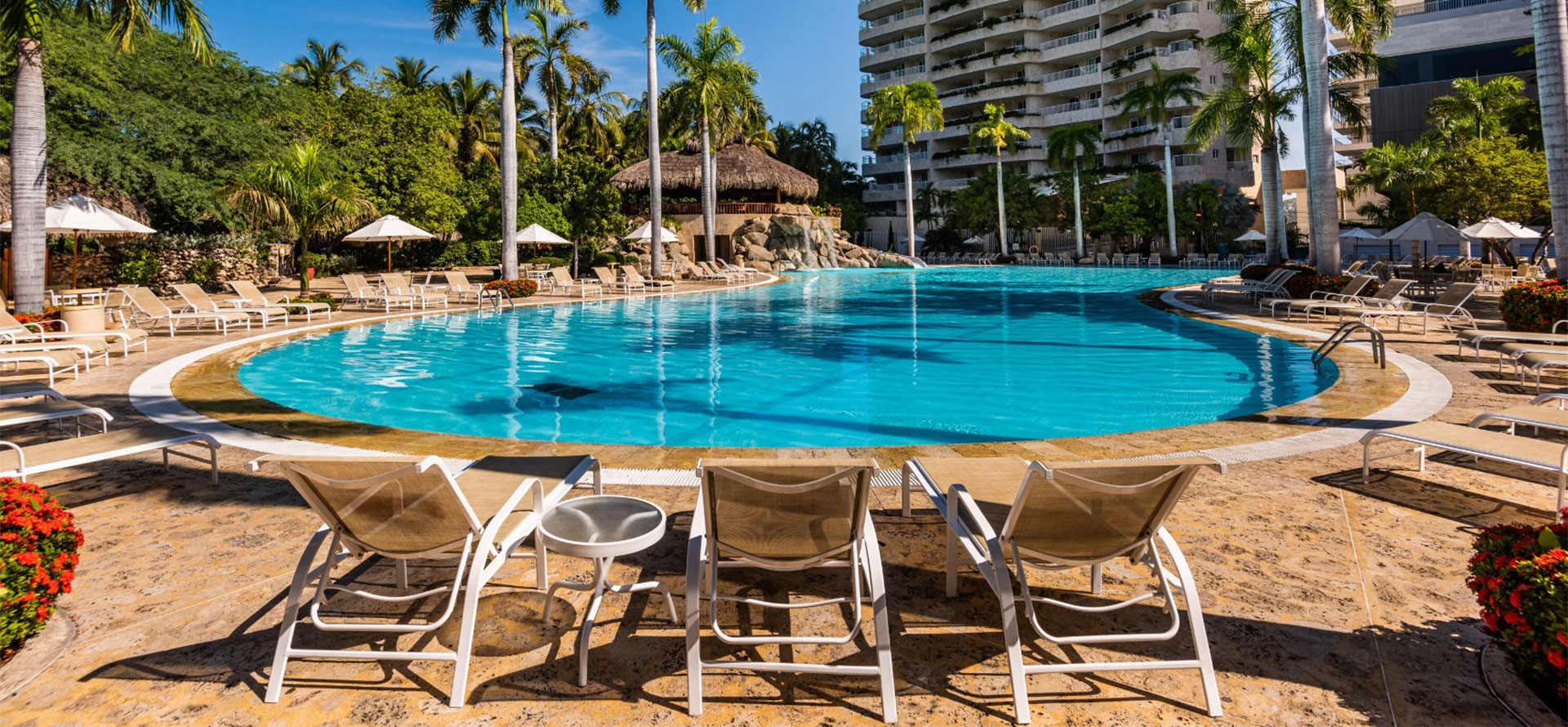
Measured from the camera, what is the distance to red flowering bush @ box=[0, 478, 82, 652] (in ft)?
9.57

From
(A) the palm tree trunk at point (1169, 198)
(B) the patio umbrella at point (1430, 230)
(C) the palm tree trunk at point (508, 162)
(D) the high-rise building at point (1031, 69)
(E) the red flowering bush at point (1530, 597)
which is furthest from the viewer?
(D) the high-rise building at point (1031, 69)

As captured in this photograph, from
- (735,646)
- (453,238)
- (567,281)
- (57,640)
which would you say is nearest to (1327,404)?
(735,646)

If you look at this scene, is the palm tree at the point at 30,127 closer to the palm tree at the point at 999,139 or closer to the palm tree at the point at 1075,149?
the palm tree at the point at 999,139

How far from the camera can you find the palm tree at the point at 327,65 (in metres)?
43.3

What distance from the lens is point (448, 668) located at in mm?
3078

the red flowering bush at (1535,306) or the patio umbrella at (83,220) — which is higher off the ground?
the patio umbrella at (83,220)

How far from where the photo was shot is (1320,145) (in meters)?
18.1

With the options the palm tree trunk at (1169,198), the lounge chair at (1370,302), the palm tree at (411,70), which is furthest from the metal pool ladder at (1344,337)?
the palm tree at (411,70)

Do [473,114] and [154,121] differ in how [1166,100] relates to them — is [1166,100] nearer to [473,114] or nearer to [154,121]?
[473,114]

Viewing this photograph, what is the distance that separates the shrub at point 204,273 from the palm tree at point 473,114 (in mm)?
17008

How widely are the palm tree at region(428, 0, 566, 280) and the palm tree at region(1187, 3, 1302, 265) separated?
72.8 feet

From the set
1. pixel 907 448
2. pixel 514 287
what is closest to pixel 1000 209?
pixel 514 287

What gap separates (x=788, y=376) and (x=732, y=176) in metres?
35.6

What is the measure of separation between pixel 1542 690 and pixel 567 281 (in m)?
25.4
